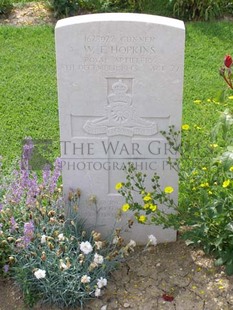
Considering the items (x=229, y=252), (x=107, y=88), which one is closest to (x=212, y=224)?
(x=229, y=252)

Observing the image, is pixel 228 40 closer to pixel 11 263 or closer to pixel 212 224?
pixel 212 224

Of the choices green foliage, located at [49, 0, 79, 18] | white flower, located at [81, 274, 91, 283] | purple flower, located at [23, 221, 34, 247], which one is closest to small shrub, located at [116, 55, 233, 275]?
white flower, located at [81, 274, 91, 283]

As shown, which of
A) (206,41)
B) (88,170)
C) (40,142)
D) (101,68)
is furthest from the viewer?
(206,41)

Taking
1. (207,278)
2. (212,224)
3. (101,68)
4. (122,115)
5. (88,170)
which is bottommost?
(207,278)

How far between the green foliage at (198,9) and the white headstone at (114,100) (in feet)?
13.8

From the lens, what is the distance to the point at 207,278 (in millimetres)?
Answer: 3742

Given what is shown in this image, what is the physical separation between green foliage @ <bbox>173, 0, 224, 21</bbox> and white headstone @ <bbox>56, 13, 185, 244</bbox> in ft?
13.8

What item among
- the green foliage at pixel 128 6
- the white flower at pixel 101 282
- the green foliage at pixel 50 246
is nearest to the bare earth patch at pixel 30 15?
the green foliage at pixel 128 6

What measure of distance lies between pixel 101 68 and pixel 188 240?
1303mm

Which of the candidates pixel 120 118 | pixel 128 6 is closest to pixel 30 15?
pixel 128 6

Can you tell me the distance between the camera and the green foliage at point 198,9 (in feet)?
24.7

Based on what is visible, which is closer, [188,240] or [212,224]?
[212,224]

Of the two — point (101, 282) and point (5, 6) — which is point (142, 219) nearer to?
point (101, 282)

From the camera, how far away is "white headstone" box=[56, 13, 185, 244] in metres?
3.44
